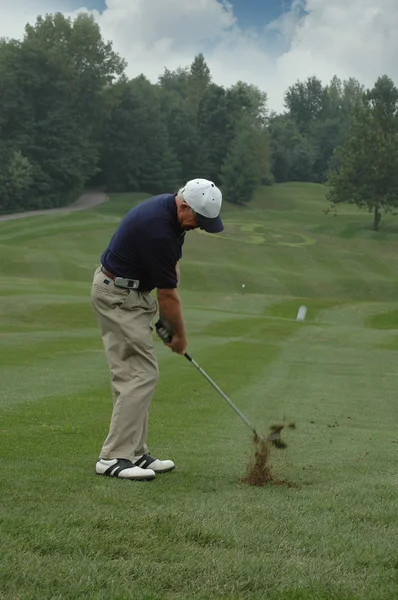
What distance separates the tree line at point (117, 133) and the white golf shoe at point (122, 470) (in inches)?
2983

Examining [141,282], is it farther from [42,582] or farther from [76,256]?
[76,256]

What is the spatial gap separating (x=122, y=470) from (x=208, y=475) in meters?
0.72

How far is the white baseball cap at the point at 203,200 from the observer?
6445 millimetres

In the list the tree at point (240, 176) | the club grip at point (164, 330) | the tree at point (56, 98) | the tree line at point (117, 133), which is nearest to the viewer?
the club grip at point (164, 330)

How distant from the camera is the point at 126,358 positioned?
22.6 feet

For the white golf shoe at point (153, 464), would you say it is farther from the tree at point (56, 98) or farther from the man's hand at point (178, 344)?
the tree at point (56, 98)

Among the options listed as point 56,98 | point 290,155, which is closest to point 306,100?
point 290,155

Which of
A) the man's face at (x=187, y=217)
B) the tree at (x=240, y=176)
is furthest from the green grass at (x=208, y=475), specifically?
the tree at (x=240, y=176)

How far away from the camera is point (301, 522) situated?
5.02 meters

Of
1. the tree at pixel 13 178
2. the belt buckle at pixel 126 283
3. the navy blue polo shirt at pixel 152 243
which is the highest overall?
the navy blue polo shirt at pixel 152 243

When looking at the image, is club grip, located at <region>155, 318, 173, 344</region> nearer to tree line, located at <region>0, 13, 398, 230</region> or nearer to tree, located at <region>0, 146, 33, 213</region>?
tree line, located at <region>0, 13, 398, 230</region>

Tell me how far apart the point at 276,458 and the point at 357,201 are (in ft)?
248

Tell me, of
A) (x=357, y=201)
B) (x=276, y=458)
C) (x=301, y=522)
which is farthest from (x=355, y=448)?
(x=357, y=201)

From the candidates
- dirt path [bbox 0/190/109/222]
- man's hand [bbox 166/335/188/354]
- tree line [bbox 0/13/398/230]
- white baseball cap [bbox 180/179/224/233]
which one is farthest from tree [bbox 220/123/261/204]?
white baseball cap [bbox 180/179/224/233]
